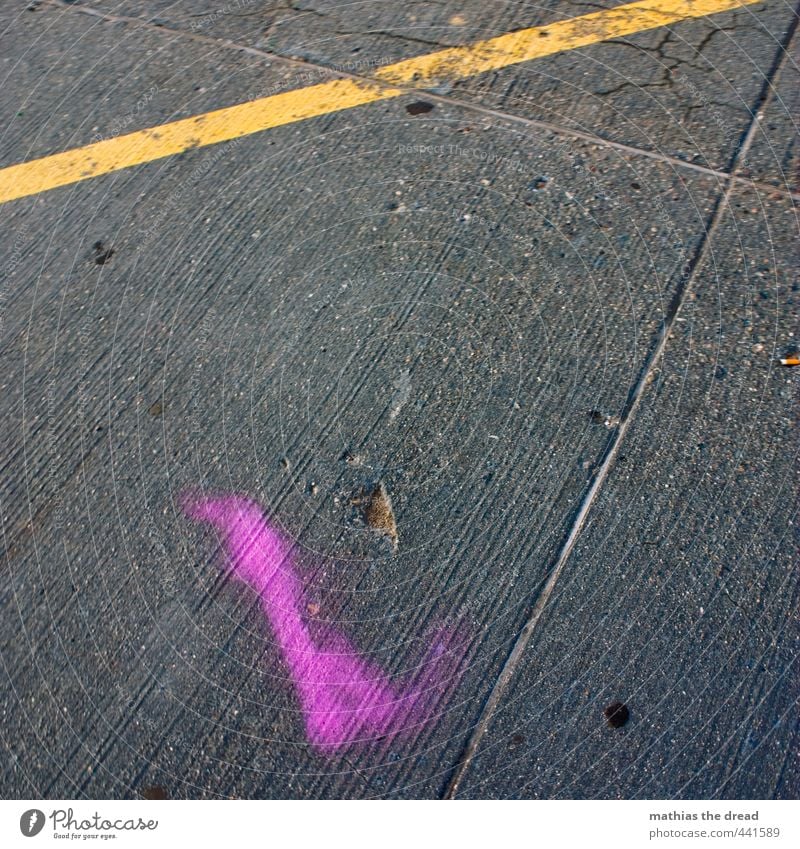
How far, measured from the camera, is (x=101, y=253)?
3049 mm

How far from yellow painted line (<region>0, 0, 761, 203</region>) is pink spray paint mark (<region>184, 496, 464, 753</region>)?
173cm

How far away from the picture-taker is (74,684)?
7.23 ft

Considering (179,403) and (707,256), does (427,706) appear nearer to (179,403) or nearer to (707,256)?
(179,403)

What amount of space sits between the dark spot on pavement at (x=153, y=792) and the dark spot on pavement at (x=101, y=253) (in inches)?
67.7

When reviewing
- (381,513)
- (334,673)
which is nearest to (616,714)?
(334,673)

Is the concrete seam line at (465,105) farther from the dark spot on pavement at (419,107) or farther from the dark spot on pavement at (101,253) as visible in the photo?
the dark spot on pavement at (101,253)

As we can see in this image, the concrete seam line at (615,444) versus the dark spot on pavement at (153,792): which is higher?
the dark spot on pavement at (153,792)

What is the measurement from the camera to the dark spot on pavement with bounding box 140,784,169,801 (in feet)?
6.72

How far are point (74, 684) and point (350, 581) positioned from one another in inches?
28.1

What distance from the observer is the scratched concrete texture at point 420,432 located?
207cm

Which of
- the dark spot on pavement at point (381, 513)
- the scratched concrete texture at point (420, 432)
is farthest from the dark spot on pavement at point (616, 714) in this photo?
the dark spot on pavement at point (381, 513)

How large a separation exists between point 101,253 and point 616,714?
218cm

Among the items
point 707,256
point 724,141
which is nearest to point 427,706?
point 707,256

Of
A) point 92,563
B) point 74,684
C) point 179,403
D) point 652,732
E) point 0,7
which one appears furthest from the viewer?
point 0,7
